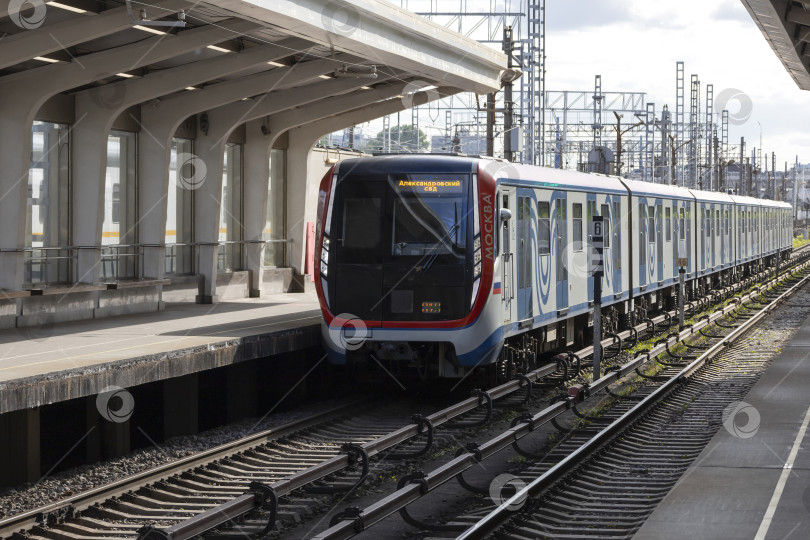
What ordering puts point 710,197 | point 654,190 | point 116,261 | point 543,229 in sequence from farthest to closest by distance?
point 710,197, point 654,190, point 116,261, point 543,229

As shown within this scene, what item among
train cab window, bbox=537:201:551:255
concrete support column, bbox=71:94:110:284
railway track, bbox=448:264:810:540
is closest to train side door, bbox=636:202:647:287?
railway track, bbox=448:264:810:540

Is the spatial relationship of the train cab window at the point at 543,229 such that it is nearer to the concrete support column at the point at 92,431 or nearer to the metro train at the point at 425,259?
the metro train at the point at 425,259

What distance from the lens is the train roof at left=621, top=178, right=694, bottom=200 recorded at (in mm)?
22970

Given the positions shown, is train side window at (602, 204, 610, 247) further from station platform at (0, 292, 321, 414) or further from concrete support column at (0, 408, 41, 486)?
concrete support column at (0, 408, 41, 486)

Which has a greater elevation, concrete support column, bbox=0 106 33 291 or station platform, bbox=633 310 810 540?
concrete support column, bbox=0 106 33 291

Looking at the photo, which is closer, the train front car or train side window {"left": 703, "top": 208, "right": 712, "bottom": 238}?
the train front car

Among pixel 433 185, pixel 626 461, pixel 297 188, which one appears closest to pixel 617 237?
pixel 297 188

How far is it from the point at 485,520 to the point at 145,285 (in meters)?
10.9

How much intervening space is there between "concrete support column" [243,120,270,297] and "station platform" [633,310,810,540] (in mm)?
10766

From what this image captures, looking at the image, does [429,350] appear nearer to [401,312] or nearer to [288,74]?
[401,312]

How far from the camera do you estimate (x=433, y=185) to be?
14.1 metres

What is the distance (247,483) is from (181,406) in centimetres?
362

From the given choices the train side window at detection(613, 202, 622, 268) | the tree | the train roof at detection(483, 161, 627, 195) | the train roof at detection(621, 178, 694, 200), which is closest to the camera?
the train roof at detection(483, 161, 627, 195)

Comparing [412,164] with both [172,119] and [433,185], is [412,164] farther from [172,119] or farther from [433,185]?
[172,119]
